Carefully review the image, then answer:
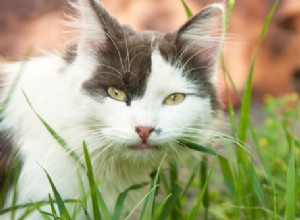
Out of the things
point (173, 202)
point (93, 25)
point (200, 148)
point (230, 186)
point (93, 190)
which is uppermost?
point (93, 25)

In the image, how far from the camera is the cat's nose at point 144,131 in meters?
2.13

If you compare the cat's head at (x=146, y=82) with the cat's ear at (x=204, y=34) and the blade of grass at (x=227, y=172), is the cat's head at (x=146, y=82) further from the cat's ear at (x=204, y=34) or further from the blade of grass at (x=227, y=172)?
the blade of grass at (x=227, y=172)

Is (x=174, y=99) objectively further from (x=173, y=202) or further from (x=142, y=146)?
(x=173, y=202)

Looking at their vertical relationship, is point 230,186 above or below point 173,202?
below

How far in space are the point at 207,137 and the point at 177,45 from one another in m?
0.32

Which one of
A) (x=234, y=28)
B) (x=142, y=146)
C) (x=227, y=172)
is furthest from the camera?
(x=234, y=28)

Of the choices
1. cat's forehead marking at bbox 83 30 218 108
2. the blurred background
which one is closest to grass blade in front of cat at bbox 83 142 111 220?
cat's forehead marking at bbox 83 30 218 108

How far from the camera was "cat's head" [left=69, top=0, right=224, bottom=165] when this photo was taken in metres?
2.19

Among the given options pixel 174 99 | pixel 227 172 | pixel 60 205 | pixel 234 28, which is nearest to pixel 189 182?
pixel 227 172

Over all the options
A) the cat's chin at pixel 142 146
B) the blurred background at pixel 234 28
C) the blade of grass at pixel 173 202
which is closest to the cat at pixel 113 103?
the cat's chin at pixel 142 146

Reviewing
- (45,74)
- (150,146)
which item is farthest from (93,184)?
(45,74)

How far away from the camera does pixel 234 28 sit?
15.6 feet

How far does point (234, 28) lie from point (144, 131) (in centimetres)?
276

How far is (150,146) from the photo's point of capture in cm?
222
